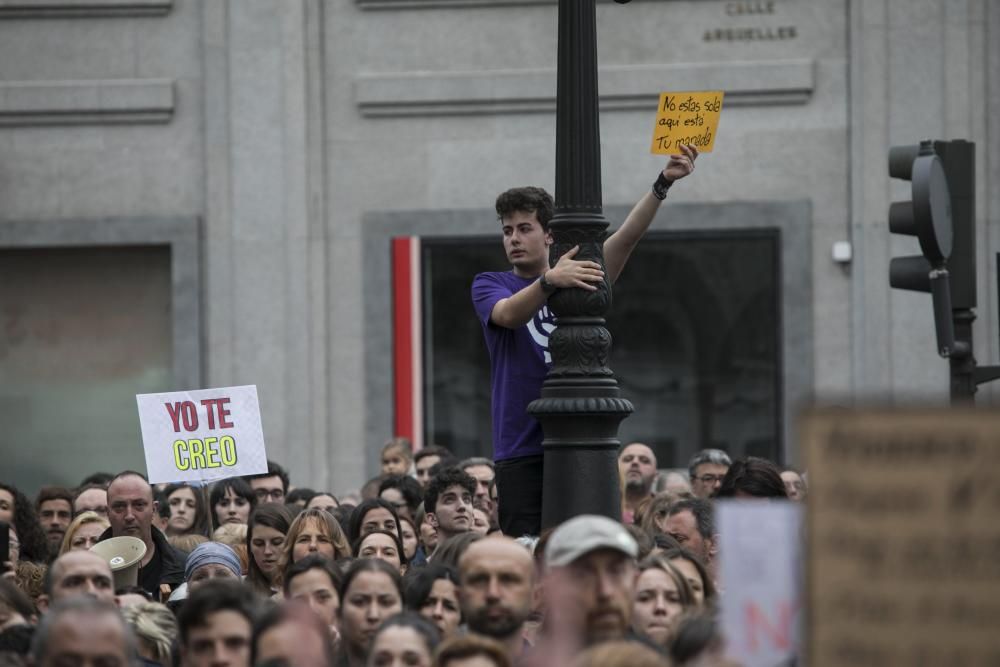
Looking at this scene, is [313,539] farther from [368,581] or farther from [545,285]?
[545,285]

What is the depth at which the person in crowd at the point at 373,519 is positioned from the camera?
10984 millimetres

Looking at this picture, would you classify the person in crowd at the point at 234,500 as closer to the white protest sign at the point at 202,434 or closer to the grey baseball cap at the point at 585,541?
the white protest sign at the point at 202,434

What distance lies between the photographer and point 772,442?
67.4 ft

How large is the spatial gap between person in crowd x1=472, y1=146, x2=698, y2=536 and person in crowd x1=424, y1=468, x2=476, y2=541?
2149mm

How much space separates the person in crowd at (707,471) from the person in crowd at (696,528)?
2.98 metres

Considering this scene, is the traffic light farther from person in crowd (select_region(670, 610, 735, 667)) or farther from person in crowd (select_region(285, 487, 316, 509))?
person in crowd (select_region(285, 487, 316, 509))

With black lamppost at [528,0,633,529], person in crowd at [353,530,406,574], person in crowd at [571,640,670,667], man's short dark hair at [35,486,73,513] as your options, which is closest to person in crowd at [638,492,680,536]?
person in crowd at [353,530,406,574]

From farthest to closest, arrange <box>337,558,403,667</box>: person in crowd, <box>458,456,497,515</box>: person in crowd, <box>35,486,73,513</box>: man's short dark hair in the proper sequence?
<box>35,486,73,513</box>: man's short dark hair → <box>458,456,497,515</box>: person in crowd → <box>337,558,403,667</box>: person in crowd

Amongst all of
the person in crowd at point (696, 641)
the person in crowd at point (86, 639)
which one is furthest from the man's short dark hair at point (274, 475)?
the person in crowd at point (86, 639)

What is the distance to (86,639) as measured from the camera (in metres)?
5.96

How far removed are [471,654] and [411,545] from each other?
5.66 m

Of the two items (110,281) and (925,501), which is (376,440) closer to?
(110,281)

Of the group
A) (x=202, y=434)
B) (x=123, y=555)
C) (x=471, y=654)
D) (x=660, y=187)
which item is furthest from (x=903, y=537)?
(x=202, y=434)

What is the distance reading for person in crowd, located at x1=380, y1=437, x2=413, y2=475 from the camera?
15703 mm
